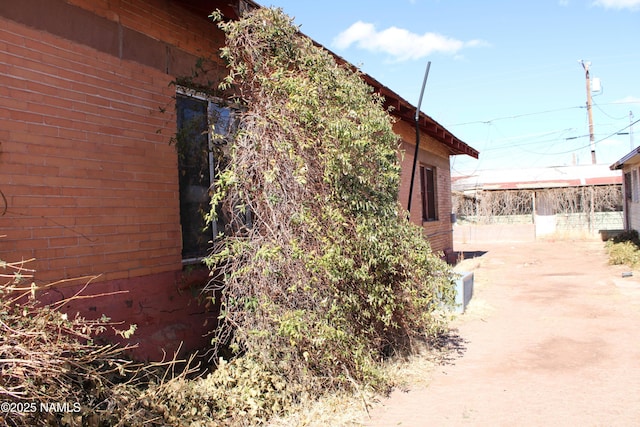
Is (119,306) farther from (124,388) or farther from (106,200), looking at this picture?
(124,388)

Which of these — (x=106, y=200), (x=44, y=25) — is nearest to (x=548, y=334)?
(x=106, y=200)

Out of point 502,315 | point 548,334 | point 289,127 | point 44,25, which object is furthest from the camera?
point 502,315

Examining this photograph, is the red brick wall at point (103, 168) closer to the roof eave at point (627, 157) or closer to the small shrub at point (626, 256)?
the small shrub at point (626, 256)

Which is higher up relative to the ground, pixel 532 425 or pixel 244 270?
pixel 244 270

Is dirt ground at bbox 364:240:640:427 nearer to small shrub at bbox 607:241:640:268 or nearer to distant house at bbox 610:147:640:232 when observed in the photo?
small shrub at bbox 607:241:640:268

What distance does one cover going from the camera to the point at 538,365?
5363 millimetres

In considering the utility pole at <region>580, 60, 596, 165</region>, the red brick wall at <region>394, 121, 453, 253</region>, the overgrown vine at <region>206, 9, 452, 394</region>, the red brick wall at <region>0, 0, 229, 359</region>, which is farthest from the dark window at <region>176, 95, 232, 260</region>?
the utility pole at <region>580, 60, 596, 165</region>

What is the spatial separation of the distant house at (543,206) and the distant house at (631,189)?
2.53 meters

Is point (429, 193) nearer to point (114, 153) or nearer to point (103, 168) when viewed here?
point (114, 153)

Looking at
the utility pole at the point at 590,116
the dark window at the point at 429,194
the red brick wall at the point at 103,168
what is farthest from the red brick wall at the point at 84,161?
the utility pole at the point at 590,116

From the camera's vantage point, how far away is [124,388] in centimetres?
321

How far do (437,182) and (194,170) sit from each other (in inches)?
374

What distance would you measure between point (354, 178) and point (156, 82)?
222 cm

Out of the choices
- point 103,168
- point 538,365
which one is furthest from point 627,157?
point 103,168
